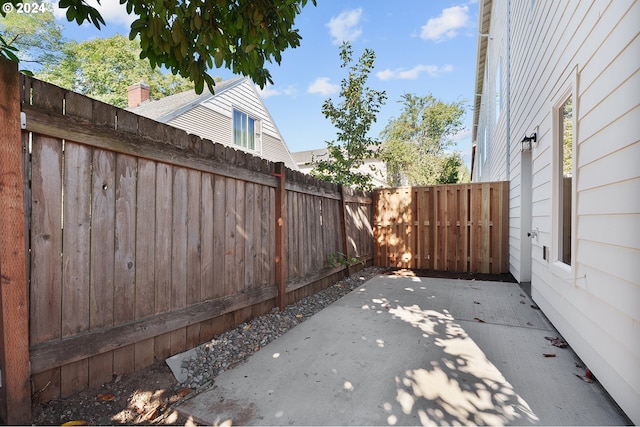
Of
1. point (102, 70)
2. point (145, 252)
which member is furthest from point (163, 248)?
point (102, 70)

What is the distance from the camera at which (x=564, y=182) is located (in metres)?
3.05

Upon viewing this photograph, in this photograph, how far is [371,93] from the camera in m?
6.85

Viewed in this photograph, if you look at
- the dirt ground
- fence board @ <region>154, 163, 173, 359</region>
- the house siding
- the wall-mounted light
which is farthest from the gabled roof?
the dirt ground

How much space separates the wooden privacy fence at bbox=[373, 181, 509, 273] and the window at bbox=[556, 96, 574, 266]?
121 inches

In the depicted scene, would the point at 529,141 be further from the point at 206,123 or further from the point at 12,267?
the point at 206,123

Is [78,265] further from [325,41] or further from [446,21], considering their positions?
[446,21]

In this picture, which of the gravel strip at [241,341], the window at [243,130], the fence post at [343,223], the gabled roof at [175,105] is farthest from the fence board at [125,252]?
the window at [243,130]

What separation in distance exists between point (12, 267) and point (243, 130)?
1025 centimetres

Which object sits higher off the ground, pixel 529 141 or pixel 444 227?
pixel 529 141

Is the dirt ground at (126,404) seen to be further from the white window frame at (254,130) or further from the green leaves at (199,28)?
the white window frame at (254,130)

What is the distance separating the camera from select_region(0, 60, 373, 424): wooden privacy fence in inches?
60.5

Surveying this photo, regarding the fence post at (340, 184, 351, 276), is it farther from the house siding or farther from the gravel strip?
the house siding

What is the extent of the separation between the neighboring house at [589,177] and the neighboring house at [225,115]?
7.56 meters

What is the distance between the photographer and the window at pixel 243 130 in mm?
10756
